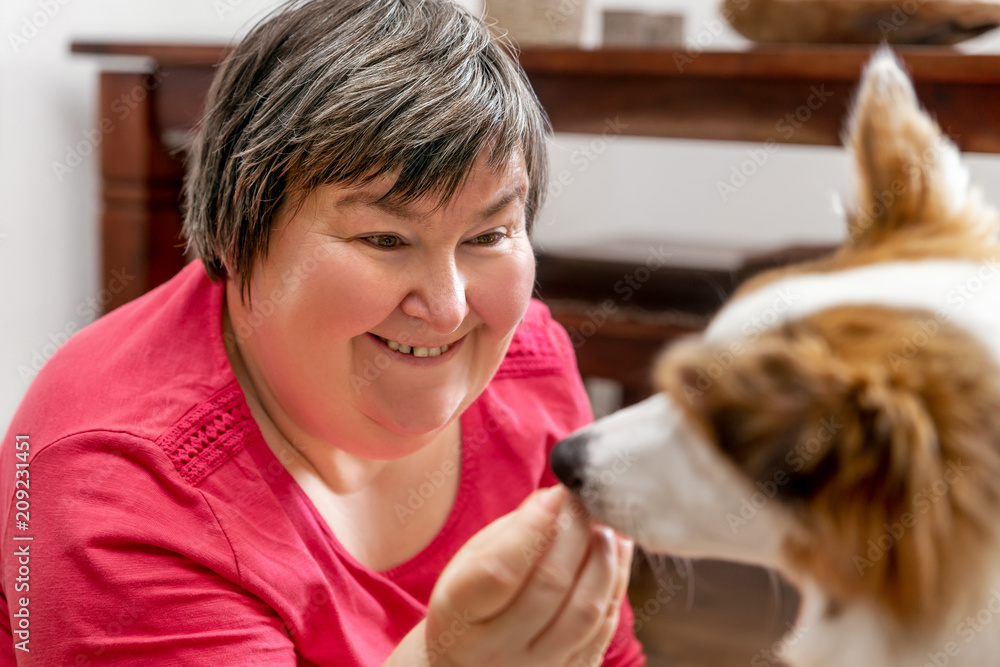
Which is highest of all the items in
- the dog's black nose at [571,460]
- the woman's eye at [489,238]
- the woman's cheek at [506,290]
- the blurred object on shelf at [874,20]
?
the blurred object on shelf at [874,20]

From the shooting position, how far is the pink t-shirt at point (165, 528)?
2.72ft

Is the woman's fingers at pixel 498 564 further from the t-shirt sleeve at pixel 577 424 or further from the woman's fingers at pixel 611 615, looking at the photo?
the t-shirt sleeve at pixel 577 424

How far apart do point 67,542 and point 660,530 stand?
1.60 feet

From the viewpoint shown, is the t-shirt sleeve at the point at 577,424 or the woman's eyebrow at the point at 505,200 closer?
the woman's eyebrow at the point at 505,200

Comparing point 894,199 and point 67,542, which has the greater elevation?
point 894,199

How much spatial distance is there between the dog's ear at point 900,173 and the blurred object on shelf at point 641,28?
1.18 meters

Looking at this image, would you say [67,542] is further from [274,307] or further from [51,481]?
[274,307]

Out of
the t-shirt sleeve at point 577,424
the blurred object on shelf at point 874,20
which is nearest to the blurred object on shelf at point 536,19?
the blurred object on shelf at point 874,20

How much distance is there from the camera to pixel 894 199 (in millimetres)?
851

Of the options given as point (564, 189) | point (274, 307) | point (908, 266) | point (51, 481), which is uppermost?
point (908, 266)

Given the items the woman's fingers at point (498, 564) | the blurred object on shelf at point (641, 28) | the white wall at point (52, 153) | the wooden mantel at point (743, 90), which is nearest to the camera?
the woman's fingers at point (498, 564)

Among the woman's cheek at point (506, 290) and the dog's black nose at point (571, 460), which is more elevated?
the woman's cheek at point (506, 290)

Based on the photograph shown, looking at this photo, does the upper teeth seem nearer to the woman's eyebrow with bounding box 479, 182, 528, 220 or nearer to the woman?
the woman

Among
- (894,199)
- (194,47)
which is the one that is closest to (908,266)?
(894,199)
